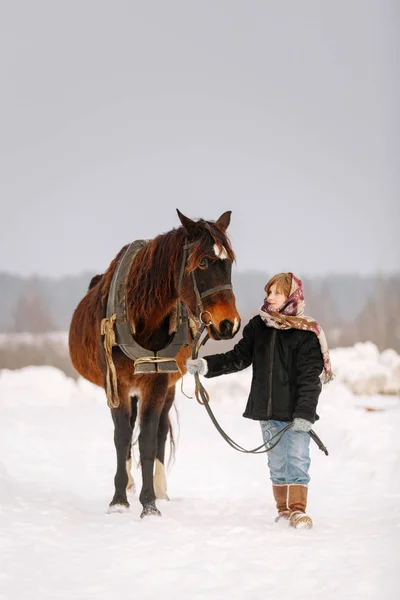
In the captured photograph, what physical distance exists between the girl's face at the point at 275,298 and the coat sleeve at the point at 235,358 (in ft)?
0.78

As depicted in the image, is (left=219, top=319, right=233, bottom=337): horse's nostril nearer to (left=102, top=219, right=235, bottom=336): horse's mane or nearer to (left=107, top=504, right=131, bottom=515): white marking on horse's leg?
(left=102, top=219, right=235, bottom=336): horse's mane

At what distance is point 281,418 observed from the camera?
14.5ft

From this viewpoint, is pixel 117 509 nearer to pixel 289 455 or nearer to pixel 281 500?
pixel 281 500

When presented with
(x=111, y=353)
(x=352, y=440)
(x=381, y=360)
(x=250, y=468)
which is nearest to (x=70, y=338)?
(x=111, y=353)

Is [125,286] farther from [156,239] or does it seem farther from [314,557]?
[314,557]

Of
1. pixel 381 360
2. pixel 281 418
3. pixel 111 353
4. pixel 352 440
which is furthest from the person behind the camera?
pixel 381 360

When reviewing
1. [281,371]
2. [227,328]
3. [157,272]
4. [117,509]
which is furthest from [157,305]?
[117,509]

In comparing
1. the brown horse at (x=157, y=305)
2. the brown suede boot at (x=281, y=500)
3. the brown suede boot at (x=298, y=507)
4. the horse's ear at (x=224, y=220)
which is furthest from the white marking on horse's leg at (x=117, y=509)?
the horse's ear at (x=224, y=220)

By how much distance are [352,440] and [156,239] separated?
3869mm

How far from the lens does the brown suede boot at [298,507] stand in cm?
436

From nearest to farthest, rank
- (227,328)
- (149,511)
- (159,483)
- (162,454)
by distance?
(227,328) < (149,511) < (159,483) < (162,454)

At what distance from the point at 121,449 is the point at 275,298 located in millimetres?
1546

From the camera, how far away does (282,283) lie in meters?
4.45

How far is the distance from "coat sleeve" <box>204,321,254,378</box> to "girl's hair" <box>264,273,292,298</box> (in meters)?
0.32
